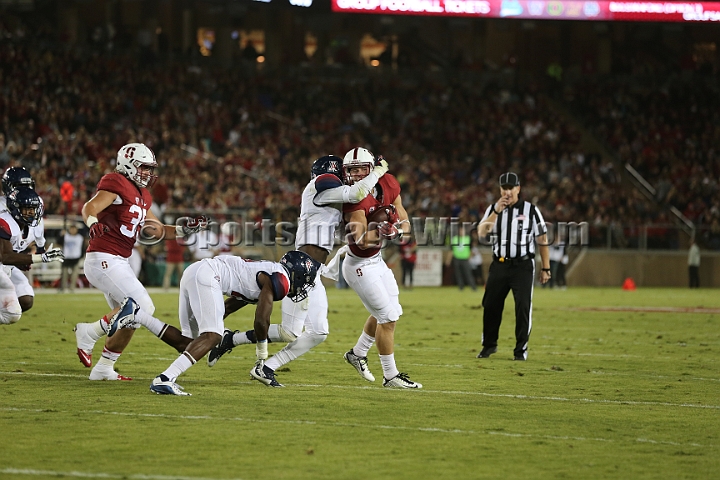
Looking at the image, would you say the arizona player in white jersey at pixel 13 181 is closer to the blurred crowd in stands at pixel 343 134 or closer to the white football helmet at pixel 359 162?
the white football helmet at pixel 359 162

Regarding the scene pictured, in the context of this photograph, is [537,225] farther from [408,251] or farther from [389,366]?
[408,251]

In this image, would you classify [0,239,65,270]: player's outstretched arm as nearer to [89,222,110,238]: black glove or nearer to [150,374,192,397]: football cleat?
[89,222,110,238]: black glove

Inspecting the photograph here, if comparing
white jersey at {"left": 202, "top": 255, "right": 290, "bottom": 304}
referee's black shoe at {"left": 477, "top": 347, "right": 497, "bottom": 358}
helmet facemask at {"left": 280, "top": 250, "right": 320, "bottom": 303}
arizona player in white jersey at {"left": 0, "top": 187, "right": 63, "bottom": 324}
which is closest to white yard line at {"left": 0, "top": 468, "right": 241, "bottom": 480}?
white jersey at {"left": 202, "top": 255, "right": 290, "bottom": 304}

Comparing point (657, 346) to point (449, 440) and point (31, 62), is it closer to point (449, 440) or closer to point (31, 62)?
point (449, 440)

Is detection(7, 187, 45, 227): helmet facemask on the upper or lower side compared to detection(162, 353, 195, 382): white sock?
upper

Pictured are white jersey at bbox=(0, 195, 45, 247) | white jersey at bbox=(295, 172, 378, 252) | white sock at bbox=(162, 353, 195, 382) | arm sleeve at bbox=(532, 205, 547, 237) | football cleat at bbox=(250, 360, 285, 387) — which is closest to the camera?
white sock at bbox=(162, 353, 195, 382)

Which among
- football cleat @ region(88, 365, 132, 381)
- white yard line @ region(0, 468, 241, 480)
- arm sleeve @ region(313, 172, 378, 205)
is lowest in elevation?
football cleat @ region(88, 365, 132, 381)

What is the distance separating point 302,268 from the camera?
8031 mm

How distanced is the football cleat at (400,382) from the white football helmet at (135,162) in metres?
2.61

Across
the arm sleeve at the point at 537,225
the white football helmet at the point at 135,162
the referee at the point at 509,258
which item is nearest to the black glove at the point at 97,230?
the white football helmet at the point at 135,162

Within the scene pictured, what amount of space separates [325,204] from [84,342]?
8.51 feet

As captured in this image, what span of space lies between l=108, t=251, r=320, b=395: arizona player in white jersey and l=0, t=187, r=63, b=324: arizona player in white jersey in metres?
2.06

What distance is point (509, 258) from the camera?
11.4m

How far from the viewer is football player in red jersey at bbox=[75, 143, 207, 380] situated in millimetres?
8575
